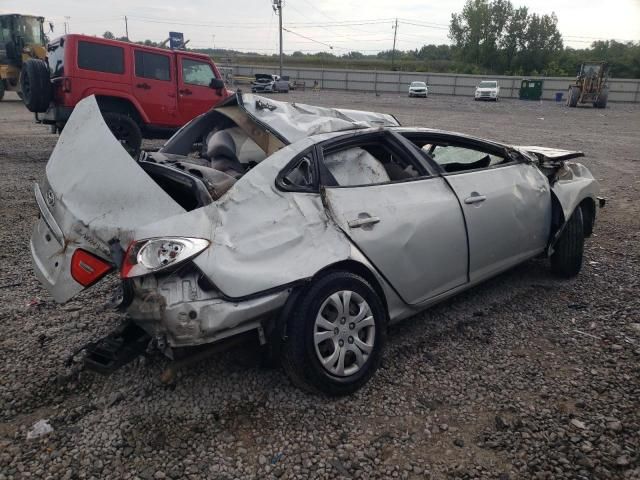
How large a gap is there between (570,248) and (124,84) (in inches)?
308

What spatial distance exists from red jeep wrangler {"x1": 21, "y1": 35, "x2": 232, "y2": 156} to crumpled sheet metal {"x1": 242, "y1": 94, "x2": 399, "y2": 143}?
5068 millimetres

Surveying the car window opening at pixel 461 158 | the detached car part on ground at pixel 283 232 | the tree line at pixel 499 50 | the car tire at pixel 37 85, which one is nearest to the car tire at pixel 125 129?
the car tire at pixel 37 85

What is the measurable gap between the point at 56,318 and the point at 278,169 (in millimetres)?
2015

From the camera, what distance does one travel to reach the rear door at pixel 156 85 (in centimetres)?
909

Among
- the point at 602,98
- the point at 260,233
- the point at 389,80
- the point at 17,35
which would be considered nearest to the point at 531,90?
the point at 602,98

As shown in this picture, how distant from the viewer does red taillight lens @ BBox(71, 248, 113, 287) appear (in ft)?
8.21

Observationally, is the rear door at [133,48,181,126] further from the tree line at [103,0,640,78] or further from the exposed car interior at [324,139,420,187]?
the tree line at [103,0,640,78]

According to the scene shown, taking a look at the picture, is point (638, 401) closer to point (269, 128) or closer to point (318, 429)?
point (318, 429)

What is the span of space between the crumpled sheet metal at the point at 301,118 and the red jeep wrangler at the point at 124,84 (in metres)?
5.07

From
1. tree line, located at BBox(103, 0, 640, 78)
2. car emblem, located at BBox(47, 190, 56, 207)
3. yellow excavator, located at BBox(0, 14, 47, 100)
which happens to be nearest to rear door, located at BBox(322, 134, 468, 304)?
car emblem, located at BBox(47, 190, 56, 207)

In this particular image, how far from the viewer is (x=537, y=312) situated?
150 inches

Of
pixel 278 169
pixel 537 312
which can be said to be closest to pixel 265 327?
pixel 278 169

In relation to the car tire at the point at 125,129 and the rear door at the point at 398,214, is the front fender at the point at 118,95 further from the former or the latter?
the rear door at the point at 398,214

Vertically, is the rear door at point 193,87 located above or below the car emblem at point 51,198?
above
